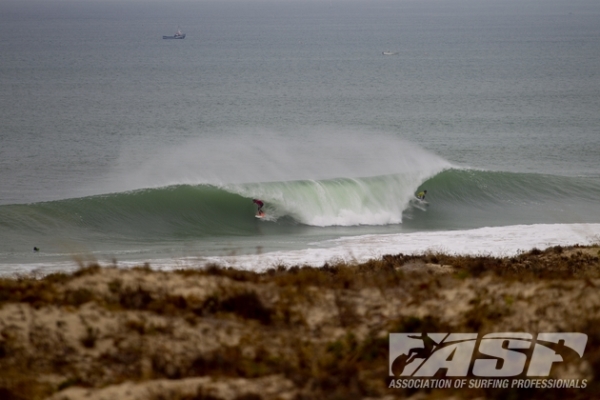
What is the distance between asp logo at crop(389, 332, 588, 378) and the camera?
808 cm

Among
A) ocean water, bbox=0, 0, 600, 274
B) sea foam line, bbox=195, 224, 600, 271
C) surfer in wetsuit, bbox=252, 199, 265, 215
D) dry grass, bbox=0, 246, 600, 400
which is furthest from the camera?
surfer in wetsuit, bbox=252, 199, 265, 215

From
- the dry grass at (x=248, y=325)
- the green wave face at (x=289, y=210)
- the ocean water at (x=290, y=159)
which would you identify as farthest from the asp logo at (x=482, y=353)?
the green wave face at (x=289, y=210)

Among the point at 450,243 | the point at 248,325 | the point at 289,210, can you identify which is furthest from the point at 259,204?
the point at 248,325

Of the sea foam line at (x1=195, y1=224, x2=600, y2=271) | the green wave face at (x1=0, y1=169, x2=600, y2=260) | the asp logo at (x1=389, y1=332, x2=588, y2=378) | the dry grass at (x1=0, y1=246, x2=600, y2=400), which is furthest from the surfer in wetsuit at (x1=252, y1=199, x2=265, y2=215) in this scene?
the asp logo at (x1=389, y1=332, x2=588, y2=378)

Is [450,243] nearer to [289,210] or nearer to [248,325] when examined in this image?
[289,210]

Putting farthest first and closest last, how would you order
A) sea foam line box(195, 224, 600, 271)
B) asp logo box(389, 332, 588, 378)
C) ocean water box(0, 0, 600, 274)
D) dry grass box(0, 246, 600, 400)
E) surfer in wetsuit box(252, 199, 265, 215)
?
surfer in wetsuit box(252, 199, 265, 215)
ocean water box(0, 0, 600, 274)
sea foam line box(195, 224, 600, 271)
asp logo box(389, 332, 588, 378)
dry grass box(0, 246, 600, 400)

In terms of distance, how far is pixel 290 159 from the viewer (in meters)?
39.2

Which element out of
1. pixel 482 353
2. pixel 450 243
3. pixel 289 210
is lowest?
pixel 482 353

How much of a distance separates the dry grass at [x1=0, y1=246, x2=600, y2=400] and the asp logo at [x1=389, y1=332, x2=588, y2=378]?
174 millimetres

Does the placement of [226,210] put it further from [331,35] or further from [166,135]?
[331,35]

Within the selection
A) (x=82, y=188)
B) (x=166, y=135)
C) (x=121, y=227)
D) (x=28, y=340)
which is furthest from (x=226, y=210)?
(x=166, y=135)

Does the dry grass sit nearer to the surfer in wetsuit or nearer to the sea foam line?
the sea foam line

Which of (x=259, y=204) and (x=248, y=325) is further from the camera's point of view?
(x=259, y=204)

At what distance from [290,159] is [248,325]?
30.2 m
